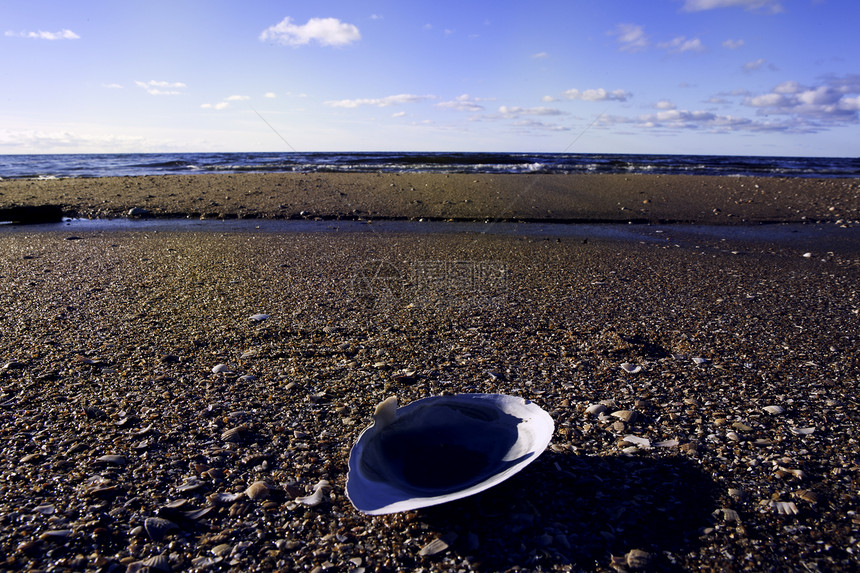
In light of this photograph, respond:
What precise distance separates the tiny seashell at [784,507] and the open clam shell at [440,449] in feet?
2.92

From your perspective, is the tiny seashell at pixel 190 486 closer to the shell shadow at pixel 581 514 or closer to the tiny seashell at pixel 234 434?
the tiny seashell at pixel 234 434

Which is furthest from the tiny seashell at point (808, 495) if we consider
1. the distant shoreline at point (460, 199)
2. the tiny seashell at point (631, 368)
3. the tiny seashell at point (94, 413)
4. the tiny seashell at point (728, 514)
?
the distant shoreline at point (460, 199)

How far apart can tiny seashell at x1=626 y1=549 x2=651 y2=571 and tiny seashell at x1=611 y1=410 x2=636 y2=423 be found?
0.95 m

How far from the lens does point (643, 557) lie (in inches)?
→ 72.0

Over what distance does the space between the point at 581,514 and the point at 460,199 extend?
9461 millimetres

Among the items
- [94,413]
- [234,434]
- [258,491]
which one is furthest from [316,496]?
[94,413]

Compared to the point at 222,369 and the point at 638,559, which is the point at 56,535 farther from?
the point at 638,559

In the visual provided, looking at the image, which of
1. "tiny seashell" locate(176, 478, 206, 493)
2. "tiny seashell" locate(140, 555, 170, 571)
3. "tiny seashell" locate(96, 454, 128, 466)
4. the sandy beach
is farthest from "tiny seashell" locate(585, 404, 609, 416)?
"tiny seashell" locate(96, 454, 128, 466)

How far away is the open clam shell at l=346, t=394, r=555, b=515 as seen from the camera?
193 cm

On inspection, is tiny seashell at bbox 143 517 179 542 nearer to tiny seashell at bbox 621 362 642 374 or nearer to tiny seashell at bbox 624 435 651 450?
tiny seashell at bbox 624 435 651 450

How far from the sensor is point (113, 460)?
7.76ft

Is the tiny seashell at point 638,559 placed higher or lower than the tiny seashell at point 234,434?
lower

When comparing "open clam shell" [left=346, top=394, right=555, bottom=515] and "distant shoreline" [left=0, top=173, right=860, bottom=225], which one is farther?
"distant shoreline" [left=0, top=173, right=860, bottom=225]

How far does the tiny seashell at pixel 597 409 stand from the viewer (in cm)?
282
